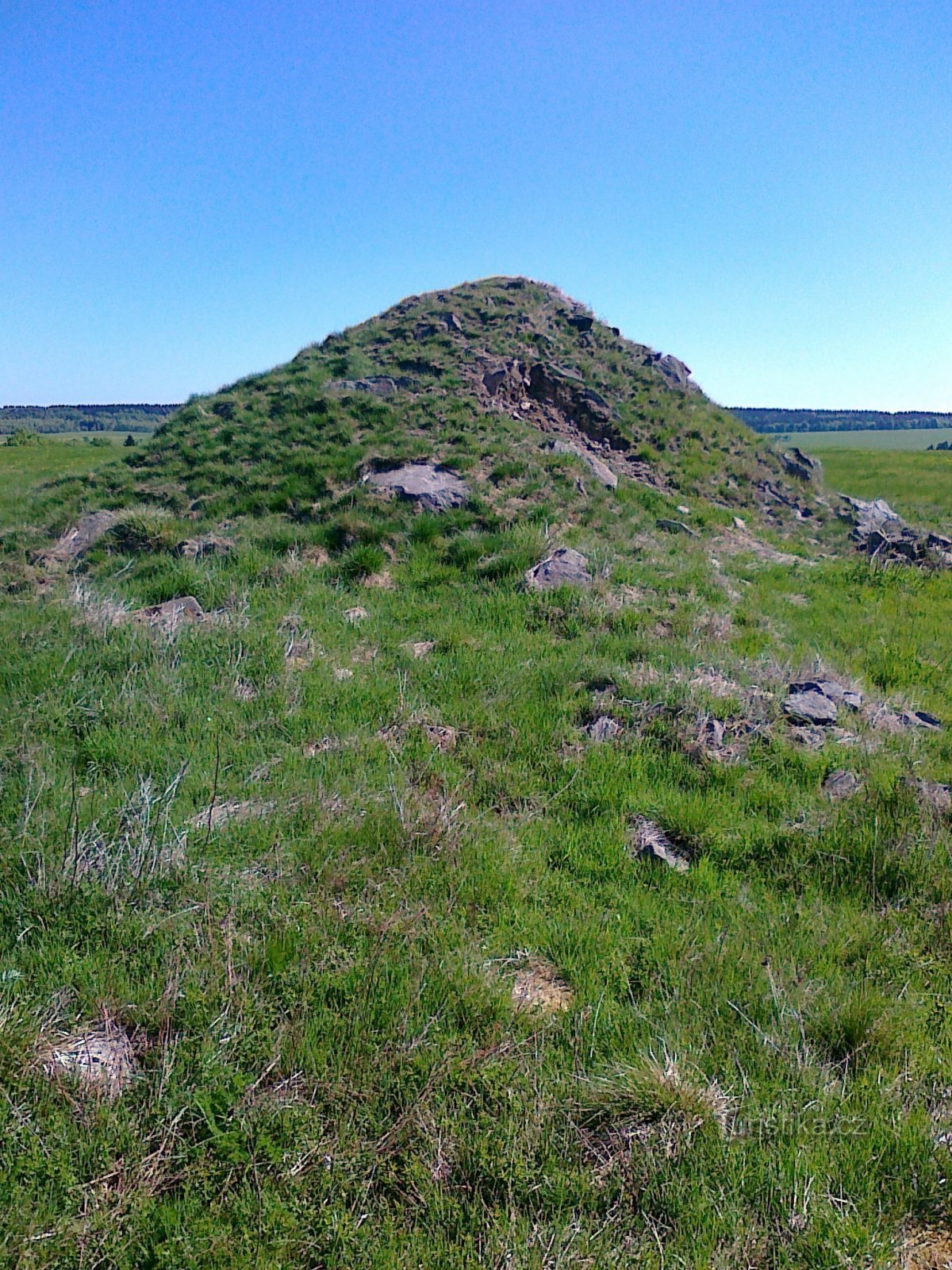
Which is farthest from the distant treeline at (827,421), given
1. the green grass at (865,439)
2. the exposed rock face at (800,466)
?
the exposed rock face at (800,466)

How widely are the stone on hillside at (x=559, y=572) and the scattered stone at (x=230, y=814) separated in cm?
488

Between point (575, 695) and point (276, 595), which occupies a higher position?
point (276, 595)

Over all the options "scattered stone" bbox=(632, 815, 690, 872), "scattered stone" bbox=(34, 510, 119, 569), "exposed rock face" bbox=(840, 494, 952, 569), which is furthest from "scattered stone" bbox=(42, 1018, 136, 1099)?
"exposed rock face" bbox=(840, 494, 952, 569)

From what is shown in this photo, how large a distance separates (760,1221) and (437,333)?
1858 cm

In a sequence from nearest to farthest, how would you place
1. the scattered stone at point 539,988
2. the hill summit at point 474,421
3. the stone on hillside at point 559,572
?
the scattered stone at point 539,988
the stone on hillside at point 559,572
the hill summit at point 474,421

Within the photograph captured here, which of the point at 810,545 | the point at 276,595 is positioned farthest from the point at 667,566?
the point at 810,545

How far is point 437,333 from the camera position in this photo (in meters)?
18.3

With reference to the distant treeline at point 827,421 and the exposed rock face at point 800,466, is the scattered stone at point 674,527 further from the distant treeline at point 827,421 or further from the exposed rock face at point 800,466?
the distant treeline at point 827,421

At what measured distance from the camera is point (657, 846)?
4.49m

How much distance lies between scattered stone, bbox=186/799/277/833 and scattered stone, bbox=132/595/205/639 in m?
2.77

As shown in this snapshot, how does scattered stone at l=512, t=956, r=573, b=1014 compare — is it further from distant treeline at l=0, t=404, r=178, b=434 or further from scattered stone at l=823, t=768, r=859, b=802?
distant treeline at l=0, t=404, r=178, b=434

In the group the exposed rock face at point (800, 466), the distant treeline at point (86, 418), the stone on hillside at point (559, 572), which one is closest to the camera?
the stone on hillside at point (559, 572)

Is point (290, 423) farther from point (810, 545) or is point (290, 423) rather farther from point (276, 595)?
point (810, 545)

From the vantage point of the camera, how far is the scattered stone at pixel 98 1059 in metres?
2.73
